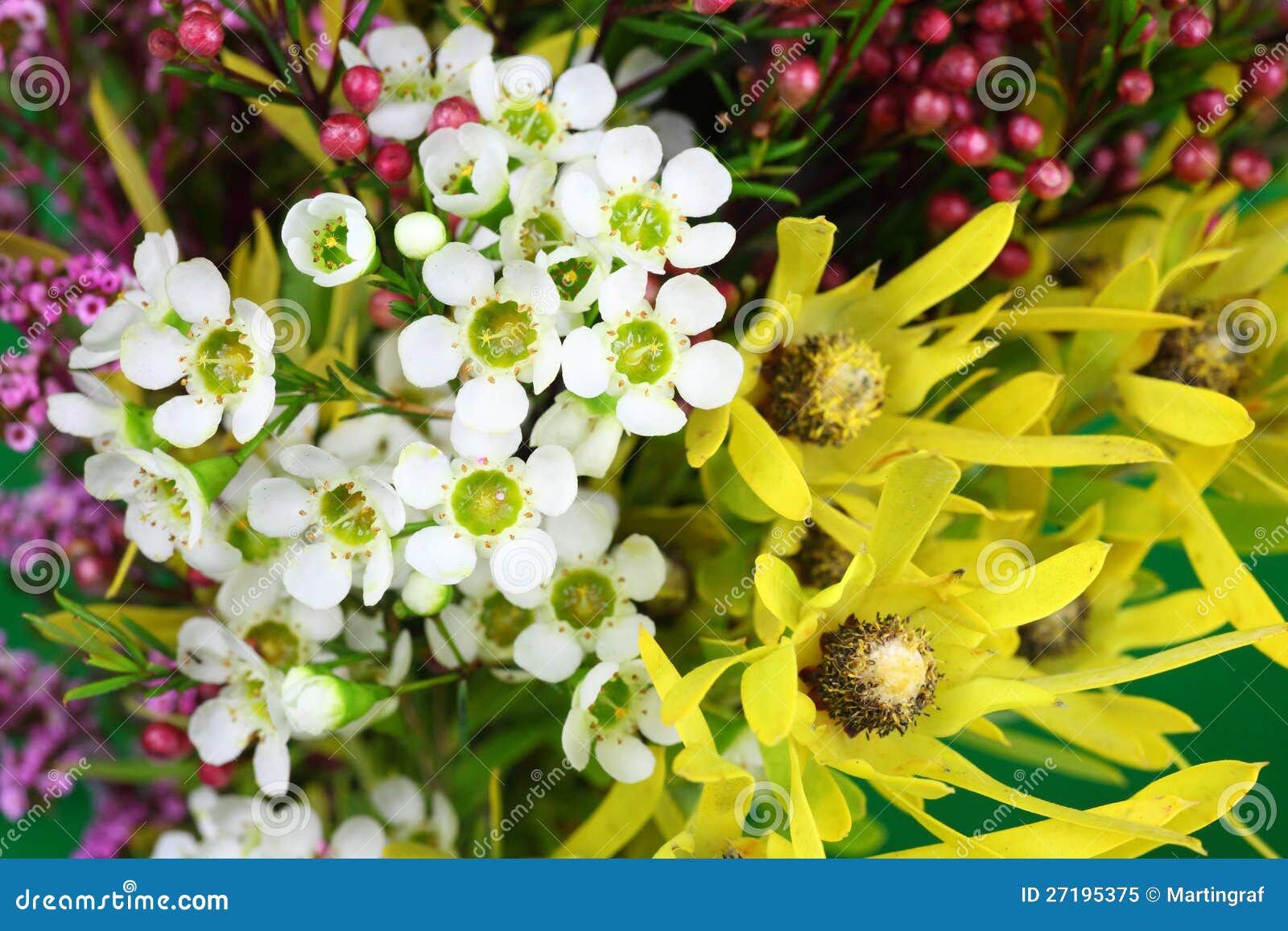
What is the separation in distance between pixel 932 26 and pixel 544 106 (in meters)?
0.26

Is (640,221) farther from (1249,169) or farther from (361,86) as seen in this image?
(1249,169)

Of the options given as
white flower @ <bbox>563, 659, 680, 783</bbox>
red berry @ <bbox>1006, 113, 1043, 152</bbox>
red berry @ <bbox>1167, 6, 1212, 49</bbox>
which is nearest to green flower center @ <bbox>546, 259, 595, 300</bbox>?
white flower @ <bbox>563, 659, 680, 783</bbox>

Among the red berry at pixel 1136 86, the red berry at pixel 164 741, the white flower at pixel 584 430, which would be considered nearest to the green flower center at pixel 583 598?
the white flower at pixel 584 430

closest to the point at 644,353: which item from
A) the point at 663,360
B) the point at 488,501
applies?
the point at 663,360

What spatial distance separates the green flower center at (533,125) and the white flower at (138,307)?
0.21 m

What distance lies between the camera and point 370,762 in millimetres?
818

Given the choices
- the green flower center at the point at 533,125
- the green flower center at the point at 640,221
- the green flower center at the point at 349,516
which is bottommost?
the green flower center at the point at 349,516

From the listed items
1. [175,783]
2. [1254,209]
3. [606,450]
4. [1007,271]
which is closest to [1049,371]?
[1007,271]

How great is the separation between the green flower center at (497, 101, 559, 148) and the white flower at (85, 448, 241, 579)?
0.97 ft

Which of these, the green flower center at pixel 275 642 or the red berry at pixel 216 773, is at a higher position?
the green flower center at pixel 275 642

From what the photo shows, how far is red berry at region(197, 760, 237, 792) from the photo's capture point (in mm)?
766

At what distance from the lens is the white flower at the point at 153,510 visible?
2.09ft

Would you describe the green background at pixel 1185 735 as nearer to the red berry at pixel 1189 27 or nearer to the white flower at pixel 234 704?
the white flower at pixel 234 704

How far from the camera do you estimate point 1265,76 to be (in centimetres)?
73
